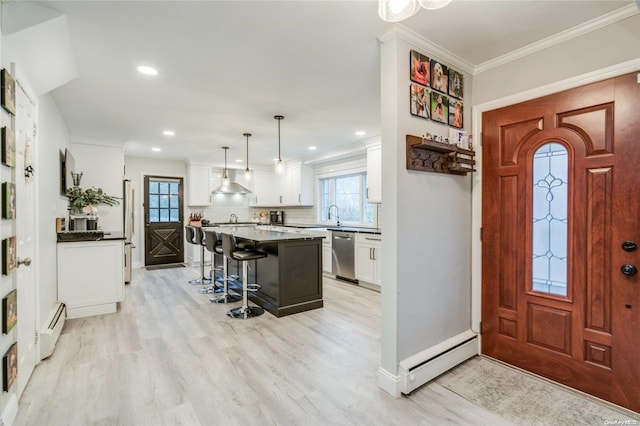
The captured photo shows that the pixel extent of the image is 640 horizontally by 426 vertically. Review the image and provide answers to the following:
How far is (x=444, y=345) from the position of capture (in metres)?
2.39

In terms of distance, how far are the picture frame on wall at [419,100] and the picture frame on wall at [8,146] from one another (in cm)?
249

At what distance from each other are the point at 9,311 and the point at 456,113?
334cm

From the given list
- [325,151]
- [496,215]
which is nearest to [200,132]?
[325,151]

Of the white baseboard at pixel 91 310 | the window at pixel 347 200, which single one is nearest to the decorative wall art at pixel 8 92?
the white baseboard at pixel 91 310

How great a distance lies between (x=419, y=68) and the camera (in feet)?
7.42

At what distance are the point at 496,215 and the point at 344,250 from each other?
3.13 m

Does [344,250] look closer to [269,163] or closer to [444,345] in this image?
[444,345]

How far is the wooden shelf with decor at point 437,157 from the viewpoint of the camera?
2.16m

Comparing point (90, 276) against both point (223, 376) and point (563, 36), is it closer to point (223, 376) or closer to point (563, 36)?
point (223, 376)

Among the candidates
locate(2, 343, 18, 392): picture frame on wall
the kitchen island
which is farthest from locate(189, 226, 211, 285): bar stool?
locate(2, 343, 18, 392): picture frame on wall

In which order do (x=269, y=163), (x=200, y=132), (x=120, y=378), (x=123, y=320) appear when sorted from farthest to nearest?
(x=269, y=163)
(x=200, y=132)
(x=123, y=320)
(x=120, y=378)

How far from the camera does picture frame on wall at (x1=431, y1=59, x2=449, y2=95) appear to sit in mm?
2367

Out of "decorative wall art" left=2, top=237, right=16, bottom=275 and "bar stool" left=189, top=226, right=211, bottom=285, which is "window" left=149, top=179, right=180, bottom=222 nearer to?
"bar stool" left=189, top=226, right=211, bottom=285

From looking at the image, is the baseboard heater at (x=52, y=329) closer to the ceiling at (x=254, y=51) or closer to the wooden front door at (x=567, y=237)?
the ceiling at (x=254, y=51)
